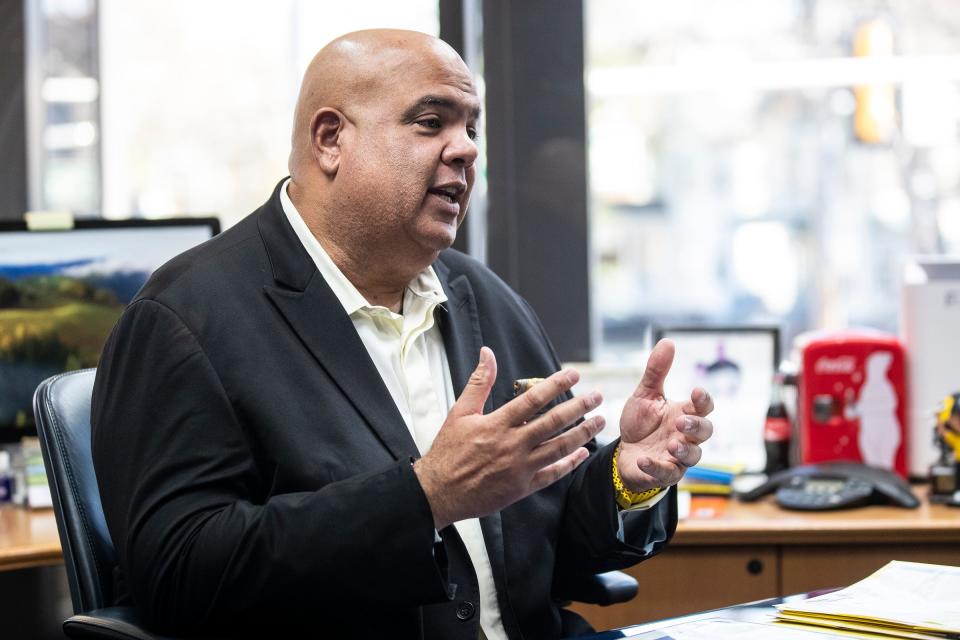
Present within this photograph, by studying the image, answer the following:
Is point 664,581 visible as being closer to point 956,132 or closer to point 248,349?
point 248,349

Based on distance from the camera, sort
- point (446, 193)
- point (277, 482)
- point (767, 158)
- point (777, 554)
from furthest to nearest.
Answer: point (767, 158) → point (777, 554) → point (446, 193) → point (277, 482)

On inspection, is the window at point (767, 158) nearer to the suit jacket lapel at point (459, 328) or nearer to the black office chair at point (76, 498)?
the suit jacket lapel at point (459, 328)

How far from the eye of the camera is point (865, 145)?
10.7ft

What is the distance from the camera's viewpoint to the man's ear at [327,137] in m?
1.71

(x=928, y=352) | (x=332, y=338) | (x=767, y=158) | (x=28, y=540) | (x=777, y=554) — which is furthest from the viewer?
(x=767, y=158)

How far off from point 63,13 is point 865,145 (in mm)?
2434

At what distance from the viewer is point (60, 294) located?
248cm

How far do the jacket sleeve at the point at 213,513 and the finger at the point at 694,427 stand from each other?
0.39m

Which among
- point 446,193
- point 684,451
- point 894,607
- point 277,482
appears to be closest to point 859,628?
point 894,607

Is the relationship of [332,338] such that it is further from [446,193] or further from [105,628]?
[105,628]

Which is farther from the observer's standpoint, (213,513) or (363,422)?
(363,422)

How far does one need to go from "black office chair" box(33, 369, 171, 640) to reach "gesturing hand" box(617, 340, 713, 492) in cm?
74

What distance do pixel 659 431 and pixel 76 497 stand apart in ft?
2.79

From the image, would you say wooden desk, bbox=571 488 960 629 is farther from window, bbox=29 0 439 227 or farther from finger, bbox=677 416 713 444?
window, bbox=29 0 439 227
